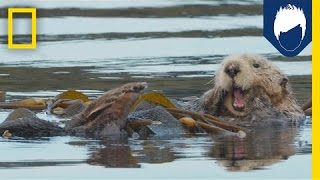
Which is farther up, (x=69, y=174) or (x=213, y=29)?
(x=213, y=29)

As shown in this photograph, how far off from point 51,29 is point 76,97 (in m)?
4.77

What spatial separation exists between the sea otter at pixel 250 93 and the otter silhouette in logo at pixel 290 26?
947 millimetres

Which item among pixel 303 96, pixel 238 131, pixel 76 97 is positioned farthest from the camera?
pixel 303 96

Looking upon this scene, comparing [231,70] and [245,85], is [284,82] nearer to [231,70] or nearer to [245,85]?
[245,85]

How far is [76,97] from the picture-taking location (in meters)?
8.92

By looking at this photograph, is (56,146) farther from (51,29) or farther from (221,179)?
(51,29)

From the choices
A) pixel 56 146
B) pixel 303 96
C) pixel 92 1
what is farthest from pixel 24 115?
pixel 92 1

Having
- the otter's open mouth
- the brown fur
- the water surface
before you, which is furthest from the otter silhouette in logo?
the brown fur

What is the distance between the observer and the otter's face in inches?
319

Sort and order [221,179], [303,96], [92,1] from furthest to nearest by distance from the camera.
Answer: [92,1], [303,96], [221,179]

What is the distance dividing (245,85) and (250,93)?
0.42 ft

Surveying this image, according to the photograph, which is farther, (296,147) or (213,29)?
(213,29)

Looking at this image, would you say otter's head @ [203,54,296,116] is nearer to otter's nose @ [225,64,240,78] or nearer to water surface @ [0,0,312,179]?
otter's nose @ [225,64,240,78]

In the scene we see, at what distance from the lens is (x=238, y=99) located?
8250 mm
